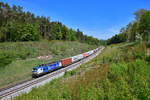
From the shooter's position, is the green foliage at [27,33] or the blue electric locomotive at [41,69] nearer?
the blue electric locomotive at [41,69]

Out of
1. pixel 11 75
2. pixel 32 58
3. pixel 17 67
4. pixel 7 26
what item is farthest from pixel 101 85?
pixel 7 26

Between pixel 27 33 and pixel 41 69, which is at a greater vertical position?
pixel 27 33

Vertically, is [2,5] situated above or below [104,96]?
above

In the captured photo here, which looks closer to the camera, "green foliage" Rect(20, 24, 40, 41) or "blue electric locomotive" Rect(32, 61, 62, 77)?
"blue electric locomotive" Rect(32, 61, 62, 77)

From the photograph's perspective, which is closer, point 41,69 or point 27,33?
point 41,69

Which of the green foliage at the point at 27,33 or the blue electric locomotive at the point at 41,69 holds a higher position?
the green foliage at the point at 27,33

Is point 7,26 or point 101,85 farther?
point 7,26

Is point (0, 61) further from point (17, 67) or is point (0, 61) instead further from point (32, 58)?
point (32, 58)

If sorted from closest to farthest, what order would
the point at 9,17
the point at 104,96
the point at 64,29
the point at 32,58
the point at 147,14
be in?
1. the point at 104,96
2. the point at 147,14
3. the point at 32,58
4. the point at 9,17
5. the point at 64,29

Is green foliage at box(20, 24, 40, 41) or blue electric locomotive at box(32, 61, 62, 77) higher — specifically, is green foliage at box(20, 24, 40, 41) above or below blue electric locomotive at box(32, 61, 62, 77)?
above

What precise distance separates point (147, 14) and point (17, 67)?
36.5 m

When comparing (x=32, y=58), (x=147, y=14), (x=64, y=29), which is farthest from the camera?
(x=64, y=29)

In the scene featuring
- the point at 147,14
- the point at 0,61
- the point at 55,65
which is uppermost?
the point at 147,14

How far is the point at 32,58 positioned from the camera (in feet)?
94.2
